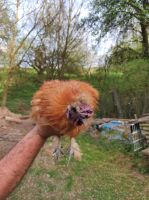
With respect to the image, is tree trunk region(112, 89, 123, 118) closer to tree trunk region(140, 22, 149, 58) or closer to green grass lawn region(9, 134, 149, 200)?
tree trunk region(140, 22, 149, 58)

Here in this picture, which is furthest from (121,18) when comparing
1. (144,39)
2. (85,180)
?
(85,180)

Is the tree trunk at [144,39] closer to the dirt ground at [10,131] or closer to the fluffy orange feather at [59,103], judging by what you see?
the dirt ground at [10,131]

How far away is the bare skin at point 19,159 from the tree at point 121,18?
16179 millimetres

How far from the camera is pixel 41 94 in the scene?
84cm

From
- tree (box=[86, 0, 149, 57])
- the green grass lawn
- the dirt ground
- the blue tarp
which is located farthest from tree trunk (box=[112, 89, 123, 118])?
the green grass lawn

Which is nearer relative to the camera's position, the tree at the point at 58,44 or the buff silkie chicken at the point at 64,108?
the buff silkie chicken at the point at 64,108

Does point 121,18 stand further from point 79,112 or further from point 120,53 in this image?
point 79,112

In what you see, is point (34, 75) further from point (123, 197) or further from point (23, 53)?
point (123, 197)

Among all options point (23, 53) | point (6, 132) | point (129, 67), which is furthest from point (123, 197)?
point (23, 53)

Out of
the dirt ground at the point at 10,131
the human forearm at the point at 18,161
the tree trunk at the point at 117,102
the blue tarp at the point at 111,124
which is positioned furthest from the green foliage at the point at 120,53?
the human forearm at the point at 18,161

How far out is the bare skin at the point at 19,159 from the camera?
33.2 inches

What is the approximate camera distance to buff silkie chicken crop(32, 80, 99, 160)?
81cm

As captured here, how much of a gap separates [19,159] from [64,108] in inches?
5.6

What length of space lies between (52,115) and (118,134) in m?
11.4
